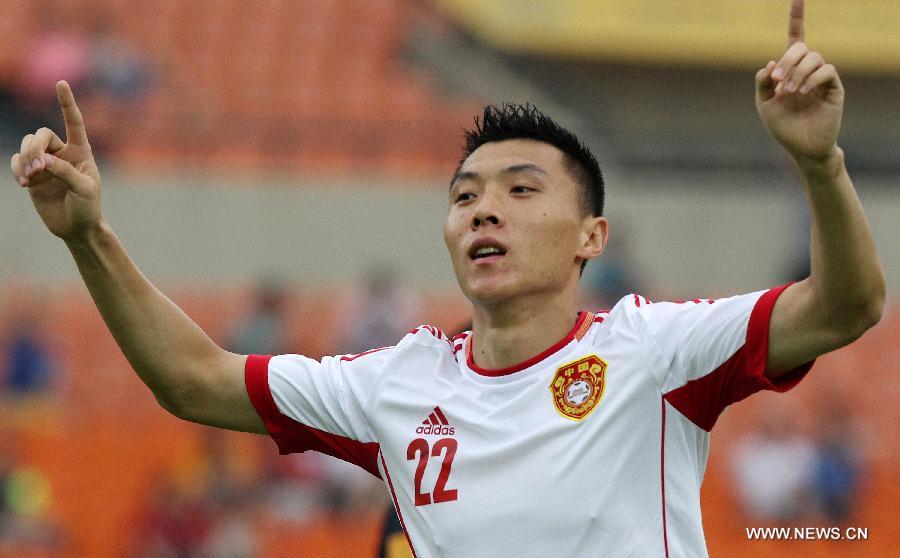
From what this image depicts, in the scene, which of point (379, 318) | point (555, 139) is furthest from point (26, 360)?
point (555, 139)

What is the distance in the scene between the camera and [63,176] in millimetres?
3863

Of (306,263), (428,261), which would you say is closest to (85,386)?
(306,263)

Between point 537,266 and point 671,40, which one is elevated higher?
point 671,40

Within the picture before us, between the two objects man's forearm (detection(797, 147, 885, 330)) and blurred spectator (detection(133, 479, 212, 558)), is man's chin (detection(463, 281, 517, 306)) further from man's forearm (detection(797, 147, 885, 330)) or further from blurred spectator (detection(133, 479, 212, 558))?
blurred spectator (detection(133, 479, 212, 558))

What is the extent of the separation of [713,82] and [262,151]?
6.66m

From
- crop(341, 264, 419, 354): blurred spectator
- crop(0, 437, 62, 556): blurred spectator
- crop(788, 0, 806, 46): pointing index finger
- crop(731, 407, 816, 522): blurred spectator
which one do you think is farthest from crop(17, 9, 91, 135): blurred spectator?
crop(788, 0, 806, 46): pointing index finger

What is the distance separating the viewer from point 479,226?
4020 millimetres

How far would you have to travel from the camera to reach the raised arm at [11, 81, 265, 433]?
12.8 ft

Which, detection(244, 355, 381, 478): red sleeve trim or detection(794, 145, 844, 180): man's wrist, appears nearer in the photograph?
detection(794, 145, 844, 180): man's wrist

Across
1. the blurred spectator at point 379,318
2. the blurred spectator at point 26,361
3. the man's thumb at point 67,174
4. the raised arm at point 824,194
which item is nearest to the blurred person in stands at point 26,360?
the blurred spectator at point 26,361

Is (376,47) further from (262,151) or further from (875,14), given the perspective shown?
(875,14)

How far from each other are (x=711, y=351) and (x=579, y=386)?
1.32 ft

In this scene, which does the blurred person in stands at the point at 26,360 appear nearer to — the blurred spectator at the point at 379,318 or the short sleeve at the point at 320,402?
the blurred spectator at the point at 379,318

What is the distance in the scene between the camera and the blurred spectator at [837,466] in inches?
405
